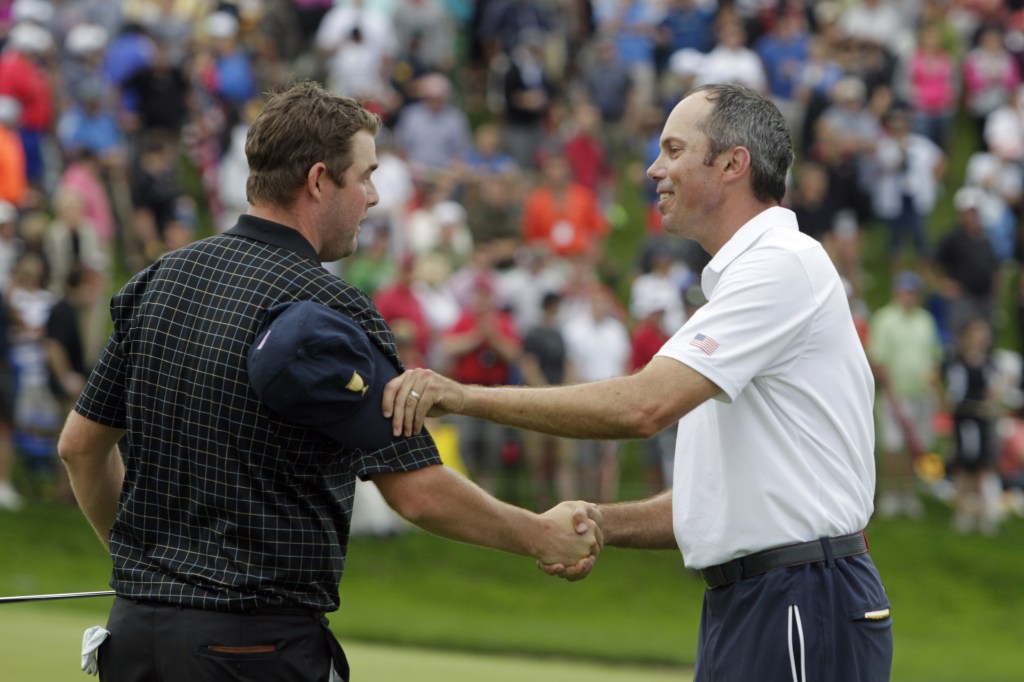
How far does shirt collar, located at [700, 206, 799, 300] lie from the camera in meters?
4.57

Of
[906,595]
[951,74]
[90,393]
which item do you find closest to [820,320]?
[90,393]

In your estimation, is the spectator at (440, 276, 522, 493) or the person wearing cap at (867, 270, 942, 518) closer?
the spectator at (440, 276, 522, 493)

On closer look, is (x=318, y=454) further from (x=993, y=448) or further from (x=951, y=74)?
(x=951, y=74)

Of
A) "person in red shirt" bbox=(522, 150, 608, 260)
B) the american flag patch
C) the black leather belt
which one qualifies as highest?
"person in red shirt" bbox=(522, 150, 608, 260)

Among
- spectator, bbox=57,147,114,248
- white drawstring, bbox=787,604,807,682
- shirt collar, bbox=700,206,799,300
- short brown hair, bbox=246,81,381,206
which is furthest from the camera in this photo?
spectator, bbox=57,147,114,248

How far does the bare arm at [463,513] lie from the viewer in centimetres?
411

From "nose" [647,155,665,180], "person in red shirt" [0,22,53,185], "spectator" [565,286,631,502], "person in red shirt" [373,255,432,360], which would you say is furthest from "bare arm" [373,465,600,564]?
"person in red shirt" [0,22,53,185]

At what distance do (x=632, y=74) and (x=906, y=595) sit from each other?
32.1ft

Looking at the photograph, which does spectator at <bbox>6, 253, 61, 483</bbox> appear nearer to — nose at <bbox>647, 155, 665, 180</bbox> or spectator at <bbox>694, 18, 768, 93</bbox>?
spectator at <bbox>694, 18, 768, 93</bbox>

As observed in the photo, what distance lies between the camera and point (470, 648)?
11672mm

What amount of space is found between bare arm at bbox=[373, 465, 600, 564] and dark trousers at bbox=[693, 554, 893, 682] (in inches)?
22.8

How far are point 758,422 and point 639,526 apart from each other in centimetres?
70

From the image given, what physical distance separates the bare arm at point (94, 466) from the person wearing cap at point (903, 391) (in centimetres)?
1187

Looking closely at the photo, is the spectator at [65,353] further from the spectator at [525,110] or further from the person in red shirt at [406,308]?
the spectator at [525,110]
